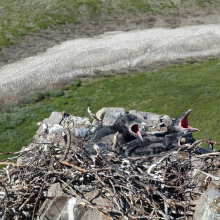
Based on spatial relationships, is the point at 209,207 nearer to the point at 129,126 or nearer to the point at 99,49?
the point at 129,126

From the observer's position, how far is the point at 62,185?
259 inches

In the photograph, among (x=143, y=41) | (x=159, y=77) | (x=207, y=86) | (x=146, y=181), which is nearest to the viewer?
(x=146, y=181)

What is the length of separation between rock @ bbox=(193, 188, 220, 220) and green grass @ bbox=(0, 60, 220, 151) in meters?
10.7

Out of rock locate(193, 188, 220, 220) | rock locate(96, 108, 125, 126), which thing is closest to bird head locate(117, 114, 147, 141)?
rock locate(96, 108, 125, 126)

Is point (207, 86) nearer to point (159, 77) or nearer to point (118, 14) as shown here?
point (159, 77)

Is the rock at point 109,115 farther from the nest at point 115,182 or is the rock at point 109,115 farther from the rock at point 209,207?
the rock at point 209,207

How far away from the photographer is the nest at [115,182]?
6152 mm

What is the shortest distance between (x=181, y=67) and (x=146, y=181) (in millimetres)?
18629

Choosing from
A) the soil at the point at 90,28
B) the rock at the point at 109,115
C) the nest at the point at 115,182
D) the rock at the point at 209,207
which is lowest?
the soil at the point at 90,28

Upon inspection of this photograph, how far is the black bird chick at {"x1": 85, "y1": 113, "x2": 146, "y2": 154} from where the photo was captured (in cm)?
838

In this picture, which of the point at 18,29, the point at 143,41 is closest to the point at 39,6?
the point at 18,29

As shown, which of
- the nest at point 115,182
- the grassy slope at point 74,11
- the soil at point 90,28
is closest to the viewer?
the nest at point 115,182

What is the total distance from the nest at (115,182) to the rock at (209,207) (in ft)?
1.05

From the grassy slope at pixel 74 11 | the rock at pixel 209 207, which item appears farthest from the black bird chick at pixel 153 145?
the grassy slope at pixel 74 11
